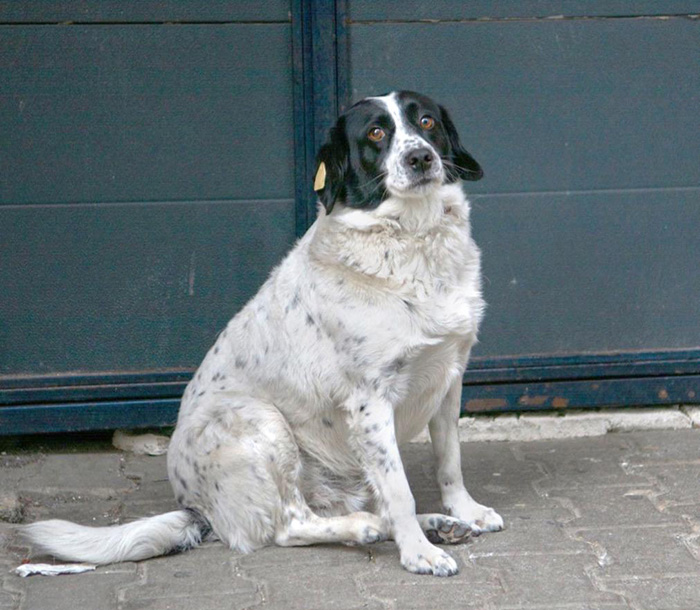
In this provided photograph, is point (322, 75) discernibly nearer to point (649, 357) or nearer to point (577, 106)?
point (577, 106)

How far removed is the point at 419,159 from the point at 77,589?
1688mm

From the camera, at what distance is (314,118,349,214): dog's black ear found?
363 cm

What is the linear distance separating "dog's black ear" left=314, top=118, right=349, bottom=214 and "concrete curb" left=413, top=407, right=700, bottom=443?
1538mm

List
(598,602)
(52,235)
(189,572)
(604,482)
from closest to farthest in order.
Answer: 1. (598,602)
2. (189,572)
3. (604,482)
4. (52,235)

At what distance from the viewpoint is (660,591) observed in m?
3.29

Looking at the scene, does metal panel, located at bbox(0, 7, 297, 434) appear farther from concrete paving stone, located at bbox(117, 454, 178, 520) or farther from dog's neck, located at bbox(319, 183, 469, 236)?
dog's neck, located at bbox(319, 183, 469, 236)

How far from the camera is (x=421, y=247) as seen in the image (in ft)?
12.0

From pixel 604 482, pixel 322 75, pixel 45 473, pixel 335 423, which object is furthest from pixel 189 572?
pixel 322 75

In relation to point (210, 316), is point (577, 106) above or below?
above

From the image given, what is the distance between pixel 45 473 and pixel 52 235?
0.96m

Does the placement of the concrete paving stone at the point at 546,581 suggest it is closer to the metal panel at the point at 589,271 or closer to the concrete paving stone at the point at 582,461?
the concrete paving stone at the point at 582,461

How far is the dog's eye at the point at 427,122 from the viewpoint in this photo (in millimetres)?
3627

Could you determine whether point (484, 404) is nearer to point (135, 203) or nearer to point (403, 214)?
point (403, 214)

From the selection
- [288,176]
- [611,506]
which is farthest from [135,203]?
[611,506]
